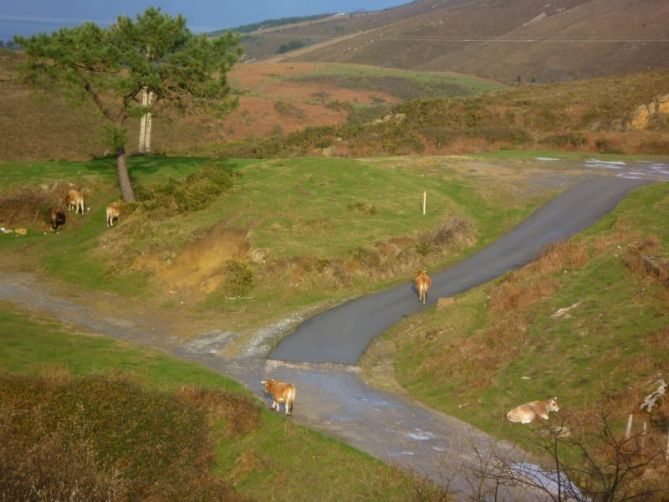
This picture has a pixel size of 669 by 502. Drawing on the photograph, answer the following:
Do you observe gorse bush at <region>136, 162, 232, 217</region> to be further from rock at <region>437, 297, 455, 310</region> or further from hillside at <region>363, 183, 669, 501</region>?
rock at <region>437, 297, 455, 310</region>

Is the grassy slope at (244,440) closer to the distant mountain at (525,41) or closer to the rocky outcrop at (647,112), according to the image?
the rocky outcrop at (647,112)

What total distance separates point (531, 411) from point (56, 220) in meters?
28.1

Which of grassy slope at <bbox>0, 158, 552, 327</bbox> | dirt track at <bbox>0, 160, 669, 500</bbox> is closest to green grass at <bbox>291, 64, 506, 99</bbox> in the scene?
grassy slope at <bbox>0, 158, 552, 327</bbox>

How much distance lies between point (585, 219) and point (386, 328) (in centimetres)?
1527

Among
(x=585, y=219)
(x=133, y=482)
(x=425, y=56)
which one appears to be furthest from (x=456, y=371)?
(x=425, y=56)

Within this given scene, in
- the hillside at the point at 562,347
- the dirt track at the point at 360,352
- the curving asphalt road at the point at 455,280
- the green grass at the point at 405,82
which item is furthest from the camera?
the green grass at the point at 405,82

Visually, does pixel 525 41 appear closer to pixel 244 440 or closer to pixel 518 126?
pixel 518 126

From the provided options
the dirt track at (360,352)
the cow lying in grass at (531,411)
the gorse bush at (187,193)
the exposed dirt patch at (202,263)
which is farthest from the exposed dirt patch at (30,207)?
the cow lying in grass at (531,411)

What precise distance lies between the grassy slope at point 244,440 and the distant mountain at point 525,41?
110 metres

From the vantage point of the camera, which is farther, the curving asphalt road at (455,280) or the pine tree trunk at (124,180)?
the pine tree trunk at (124,180)

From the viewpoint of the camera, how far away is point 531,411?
1909cm

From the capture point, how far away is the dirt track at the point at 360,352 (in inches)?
708

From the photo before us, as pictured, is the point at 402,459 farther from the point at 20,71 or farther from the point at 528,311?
the point at 20,71

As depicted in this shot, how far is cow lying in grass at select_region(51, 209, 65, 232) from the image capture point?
40.0 metres
